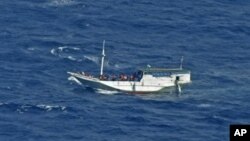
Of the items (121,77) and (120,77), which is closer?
(121,77)

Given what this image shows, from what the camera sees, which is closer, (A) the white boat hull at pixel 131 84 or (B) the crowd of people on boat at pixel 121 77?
(A) the white boat hull at pixel 131 84

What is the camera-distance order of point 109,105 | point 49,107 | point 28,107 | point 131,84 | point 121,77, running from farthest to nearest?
1. point 131,84
2. point 121,77
3. point 109,105
4. point 49,107
5. point 28,107

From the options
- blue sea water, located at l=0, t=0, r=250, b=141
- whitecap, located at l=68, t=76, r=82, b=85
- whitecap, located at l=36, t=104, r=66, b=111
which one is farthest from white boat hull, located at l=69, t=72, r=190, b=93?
whitecap, located at l=36, t=104, r=66, b=111

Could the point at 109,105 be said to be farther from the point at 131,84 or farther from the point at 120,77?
the point at 131,84

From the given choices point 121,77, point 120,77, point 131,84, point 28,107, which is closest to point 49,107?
point 28,107

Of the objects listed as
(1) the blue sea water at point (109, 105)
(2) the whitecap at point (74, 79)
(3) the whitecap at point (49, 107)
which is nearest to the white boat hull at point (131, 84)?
(2) the whitecap at point (74, 79)

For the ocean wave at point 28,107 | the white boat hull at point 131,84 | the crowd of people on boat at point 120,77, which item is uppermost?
the crowd of people on boat at point 120,77

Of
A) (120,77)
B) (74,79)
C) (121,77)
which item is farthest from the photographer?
(120,77)

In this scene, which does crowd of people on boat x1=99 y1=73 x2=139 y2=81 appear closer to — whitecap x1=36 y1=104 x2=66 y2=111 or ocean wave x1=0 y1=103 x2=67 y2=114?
whitecap x1=36 y1=104 x2=66 y2=111

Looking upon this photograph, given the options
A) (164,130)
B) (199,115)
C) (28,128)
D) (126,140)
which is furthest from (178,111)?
(28,128)

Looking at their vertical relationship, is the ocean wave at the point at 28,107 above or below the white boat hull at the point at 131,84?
below

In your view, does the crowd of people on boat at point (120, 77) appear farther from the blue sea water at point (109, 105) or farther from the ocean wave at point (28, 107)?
the ocean wave at point (28, 107)

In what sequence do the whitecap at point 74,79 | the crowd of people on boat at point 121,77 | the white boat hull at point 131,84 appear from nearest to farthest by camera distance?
the white boat hull at point 131,84, the crowd of people on boat at point 121,77, the whitecap at point 74,79

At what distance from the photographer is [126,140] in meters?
144
